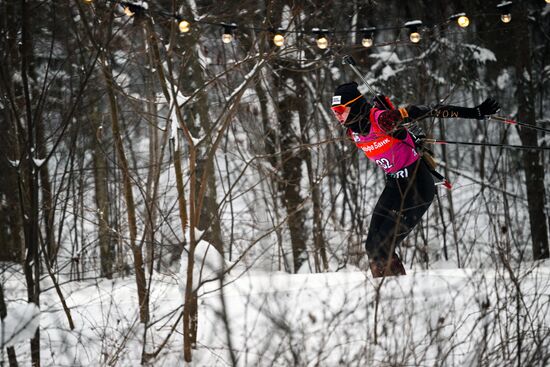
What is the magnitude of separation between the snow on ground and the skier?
1.33ft

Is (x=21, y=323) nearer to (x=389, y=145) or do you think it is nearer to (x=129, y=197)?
(x=129, y=197)

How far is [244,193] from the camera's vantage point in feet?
19.1

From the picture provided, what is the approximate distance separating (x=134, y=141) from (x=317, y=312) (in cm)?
1333

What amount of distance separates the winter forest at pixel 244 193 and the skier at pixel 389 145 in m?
0.20

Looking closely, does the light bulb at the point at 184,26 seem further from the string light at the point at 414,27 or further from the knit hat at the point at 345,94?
the string light at the point at 414,27

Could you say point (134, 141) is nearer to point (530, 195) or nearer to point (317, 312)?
point (530, 195)

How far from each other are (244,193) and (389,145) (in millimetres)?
1421

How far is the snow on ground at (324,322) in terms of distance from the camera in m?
3.36

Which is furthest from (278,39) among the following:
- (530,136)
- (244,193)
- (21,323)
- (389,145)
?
(530,136)

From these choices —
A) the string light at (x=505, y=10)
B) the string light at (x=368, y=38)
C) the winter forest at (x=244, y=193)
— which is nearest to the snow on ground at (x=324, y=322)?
the winter forest at (x=244, y=193)

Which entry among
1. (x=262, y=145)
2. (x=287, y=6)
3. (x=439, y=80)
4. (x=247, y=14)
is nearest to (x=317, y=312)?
(x=247, y=14)

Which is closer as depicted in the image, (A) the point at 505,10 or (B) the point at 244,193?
(B) the point at 244,193

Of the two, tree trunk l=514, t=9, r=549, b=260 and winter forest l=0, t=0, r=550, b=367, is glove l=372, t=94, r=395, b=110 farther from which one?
tree trunk l=514, t=9, r=549, b=260

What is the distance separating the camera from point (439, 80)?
12586 millimetres
